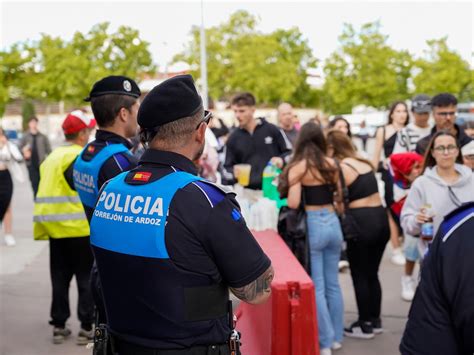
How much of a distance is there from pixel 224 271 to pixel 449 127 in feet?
17.8

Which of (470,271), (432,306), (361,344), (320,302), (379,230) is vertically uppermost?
(470,271)

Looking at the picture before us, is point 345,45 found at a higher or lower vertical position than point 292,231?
higher

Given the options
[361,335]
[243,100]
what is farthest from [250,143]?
[361,335]

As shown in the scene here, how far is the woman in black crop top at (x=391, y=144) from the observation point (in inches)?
356

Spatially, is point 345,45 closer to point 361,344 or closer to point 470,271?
point 361,344

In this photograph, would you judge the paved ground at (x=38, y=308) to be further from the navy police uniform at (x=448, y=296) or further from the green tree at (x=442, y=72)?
the green tree at (x=442, y=72)

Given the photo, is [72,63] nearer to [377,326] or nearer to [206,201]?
[377,326]

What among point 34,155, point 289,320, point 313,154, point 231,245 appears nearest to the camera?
point 231,245

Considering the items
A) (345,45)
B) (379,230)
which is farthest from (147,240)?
(345,45)

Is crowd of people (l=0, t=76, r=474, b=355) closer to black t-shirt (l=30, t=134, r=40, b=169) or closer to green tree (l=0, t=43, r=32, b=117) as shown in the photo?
black t-shirt (l=30, t=134, r=40, b=169)

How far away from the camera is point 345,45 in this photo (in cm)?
5962

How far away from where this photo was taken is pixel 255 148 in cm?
834

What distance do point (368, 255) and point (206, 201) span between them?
4.06 meters

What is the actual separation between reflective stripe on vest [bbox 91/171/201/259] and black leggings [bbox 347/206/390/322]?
12.5ft
